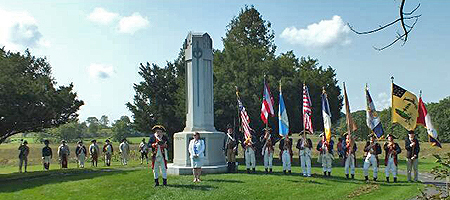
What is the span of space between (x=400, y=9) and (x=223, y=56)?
112 ft

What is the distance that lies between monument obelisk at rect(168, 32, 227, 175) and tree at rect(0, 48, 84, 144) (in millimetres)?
8882

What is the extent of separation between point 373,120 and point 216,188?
7.19 meters

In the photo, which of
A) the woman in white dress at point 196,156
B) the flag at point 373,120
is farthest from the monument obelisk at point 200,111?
the flag at point 373,120

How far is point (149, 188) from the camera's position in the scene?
49.5 feet

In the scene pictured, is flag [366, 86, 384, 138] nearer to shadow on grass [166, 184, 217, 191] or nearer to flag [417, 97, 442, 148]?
flag [417, 97, 442, 148]

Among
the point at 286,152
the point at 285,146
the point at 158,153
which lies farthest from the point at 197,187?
the point at 285,146

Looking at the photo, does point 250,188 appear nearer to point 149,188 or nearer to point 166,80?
point 149,188

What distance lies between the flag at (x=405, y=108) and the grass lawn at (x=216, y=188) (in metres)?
2.32

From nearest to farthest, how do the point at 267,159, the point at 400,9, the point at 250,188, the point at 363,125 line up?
the point at 400,9 → the point at 250,188 → the point at 267,159 → the point at 363,125

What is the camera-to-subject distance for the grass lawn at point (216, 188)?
14.1 metres

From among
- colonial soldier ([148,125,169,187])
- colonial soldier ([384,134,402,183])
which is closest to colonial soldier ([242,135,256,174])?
colonial soldier ([148,125,169,187])

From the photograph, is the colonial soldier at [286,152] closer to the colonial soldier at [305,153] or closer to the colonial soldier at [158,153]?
the colonial soldier at [305,153]

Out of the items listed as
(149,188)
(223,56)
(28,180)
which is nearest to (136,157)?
(223,56)

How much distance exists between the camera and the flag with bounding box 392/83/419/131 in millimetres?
16812
